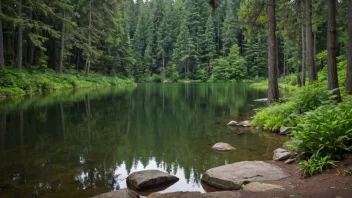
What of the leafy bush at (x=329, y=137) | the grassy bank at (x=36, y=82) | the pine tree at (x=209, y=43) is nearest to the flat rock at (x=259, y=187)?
the leafy bush at (x=329, y=137)

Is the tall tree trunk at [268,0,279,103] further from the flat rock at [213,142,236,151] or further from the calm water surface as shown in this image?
the flat rock at [213,142,236,151]

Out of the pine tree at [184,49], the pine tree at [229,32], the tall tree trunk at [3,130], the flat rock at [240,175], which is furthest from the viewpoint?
the pine tree at [229,32]

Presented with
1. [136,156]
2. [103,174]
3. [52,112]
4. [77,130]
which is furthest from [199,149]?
[52,112]

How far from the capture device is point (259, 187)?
5027 millimetres

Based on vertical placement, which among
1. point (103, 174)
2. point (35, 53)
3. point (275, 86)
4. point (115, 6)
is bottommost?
point (103, 174)

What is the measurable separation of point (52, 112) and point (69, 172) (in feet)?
30.5

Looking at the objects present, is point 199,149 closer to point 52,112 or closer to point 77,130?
point 77,130

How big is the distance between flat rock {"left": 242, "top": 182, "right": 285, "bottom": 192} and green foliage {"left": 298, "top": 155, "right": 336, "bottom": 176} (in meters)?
0.89

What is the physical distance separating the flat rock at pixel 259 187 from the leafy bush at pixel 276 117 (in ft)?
18.7

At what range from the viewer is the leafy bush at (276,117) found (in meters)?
10.6

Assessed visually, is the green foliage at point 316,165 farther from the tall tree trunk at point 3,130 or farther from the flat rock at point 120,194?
the tall tree trunk at point 3,130

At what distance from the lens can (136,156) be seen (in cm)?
777

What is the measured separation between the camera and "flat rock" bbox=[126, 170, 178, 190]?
5673 millimetres

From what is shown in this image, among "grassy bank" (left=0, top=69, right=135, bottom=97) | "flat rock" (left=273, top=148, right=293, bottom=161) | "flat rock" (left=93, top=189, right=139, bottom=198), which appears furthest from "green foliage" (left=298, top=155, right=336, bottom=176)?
"grassy bank" (left=0, top=69, right=135, bottom=97)
